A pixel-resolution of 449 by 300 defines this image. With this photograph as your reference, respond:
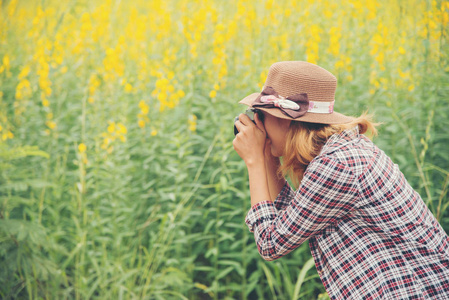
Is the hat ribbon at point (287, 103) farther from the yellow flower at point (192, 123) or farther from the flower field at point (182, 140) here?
the yellow flower at point (192, 123)

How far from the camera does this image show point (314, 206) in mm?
1346

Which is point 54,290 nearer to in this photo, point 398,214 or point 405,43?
point 398,214

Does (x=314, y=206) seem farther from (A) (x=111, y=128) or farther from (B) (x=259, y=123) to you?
(A) (x=111, y=128)

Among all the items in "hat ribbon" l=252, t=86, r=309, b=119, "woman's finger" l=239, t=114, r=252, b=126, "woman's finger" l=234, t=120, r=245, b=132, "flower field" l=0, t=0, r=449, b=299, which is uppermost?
"hat ribbon" l=252, t=86, r=309, b=119

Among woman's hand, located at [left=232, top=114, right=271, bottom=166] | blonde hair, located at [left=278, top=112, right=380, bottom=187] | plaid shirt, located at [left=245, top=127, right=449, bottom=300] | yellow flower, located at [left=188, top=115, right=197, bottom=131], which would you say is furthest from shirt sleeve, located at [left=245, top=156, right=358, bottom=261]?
yellow flower, located at [left=188, top=115, right=197, bottom=131]

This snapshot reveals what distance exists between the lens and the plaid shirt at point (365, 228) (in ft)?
4.41

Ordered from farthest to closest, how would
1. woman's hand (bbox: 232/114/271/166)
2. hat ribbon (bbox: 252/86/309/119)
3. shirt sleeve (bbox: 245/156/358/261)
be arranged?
woman's hand (bbox: 232/114/271/166) < hat ribbon (bbox: 252/86/309/119) < shirt sleeve (bbox: 245/156/358/261)

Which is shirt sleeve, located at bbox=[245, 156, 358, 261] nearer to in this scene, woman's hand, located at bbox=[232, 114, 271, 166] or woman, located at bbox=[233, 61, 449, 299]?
woman, located at bbox=[233, 61, 449, 299]

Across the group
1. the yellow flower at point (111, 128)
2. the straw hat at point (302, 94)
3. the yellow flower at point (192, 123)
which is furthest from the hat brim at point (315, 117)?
the yellow flower at point (111, 128)

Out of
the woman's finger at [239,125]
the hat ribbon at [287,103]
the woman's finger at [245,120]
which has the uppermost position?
the hat ribbon at [287,103]

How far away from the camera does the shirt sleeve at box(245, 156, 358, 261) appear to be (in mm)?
1328

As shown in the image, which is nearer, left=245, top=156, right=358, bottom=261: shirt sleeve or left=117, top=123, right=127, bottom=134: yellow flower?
left=245, top=156, right=358, bottom=261: shirt sleeve

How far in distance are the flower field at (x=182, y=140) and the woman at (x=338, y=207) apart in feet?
3.36

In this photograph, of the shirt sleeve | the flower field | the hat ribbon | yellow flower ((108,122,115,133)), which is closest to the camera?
the shirt sleeve
